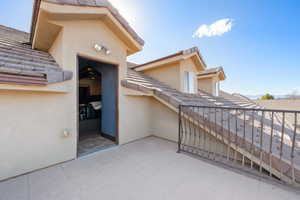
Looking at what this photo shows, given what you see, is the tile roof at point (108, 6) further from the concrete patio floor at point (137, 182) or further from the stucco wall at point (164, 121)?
the concrete patio floor at point (137, 182)

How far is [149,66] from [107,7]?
3.21 meters

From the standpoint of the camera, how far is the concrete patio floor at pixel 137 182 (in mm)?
2102

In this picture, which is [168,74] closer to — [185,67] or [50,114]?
[185,67]

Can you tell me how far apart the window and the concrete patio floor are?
366 cm

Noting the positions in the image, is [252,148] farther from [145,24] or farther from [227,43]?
[227,43]

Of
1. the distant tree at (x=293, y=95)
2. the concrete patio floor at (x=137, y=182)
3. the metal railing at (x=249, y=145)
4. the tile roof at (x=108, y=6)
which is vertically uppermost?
the tile roof at (x=108, y=6)

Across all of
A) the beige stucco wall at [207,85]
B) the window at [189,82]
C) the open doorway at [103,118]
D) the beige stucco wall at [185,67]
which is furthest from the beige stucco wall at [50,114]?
the beige stucco wall at [207,85]

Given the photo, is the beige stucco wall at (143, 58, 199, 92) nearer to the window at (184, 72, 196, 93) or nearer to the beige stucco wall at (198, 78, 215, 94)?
the window at (184, 72, 196, 93)

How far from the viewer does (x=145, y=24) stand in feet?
22.1

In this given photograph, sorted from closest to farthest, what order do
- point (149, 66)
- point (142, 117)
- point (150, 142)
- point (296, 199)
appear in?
point (296, 199)
point (150, 142)
point (142, 117)
point (149, 66)

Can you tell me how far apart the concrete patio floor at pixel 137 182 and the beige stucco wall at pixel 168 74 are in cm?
359

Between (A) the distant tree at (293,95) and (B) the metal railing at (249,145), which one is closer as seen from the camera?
(B) the metal railing at (249,145)

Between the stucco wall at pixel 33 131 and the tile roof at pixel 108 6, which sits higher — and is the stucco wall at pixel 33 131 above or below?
below

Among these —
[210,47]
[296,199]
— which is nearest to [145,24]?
[210,47]
